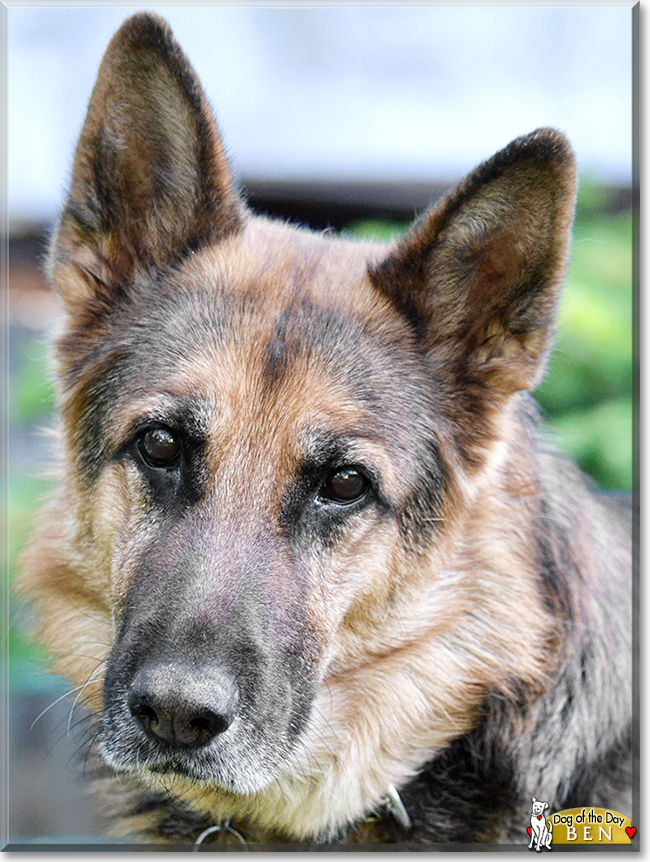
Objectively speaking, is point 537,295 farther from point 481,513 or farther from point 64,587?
point 64,587

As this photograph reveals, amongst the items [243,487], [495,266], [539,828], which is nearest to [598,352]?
[495,266]

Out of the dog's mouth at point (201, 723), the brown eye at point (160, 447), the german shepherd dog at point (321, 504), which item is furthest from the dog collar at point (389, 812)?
the brown eye at point (160, 447)

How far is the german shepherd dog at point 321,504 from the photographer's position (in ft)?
6.88

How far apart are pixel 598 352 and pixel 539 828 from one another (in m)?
1.95

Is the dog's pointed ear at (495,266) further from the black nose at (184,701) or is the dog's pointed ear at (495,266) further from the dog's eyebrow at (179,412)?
the black nose at (184,701)

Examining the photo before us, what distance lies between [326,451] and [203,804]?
3.99 ft

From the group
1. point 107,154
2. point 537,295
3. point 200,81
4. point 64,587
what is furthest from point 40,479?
point 537,295

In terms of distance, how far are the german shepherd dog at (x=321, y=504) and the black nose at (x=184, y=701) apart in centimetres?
5

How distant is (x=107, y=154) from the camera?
2352 mm

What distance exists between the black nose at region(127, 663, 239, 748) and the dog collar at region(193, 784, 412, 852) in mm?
803

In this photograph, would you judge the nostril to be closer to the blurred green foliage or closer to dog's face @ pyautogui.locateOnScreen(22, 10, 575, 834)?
dog's face @ pyautogui.locateOnScreen(22, 10, 575, 834)

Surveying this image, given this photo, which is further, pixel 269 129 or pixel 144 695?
pixel 269 129

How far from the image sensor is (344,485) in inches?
86.4

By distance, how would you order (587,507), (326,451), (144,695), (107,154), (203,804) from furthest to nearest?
(587,507) → (203,804) → (107,154) → (326,451) → (144,695)
